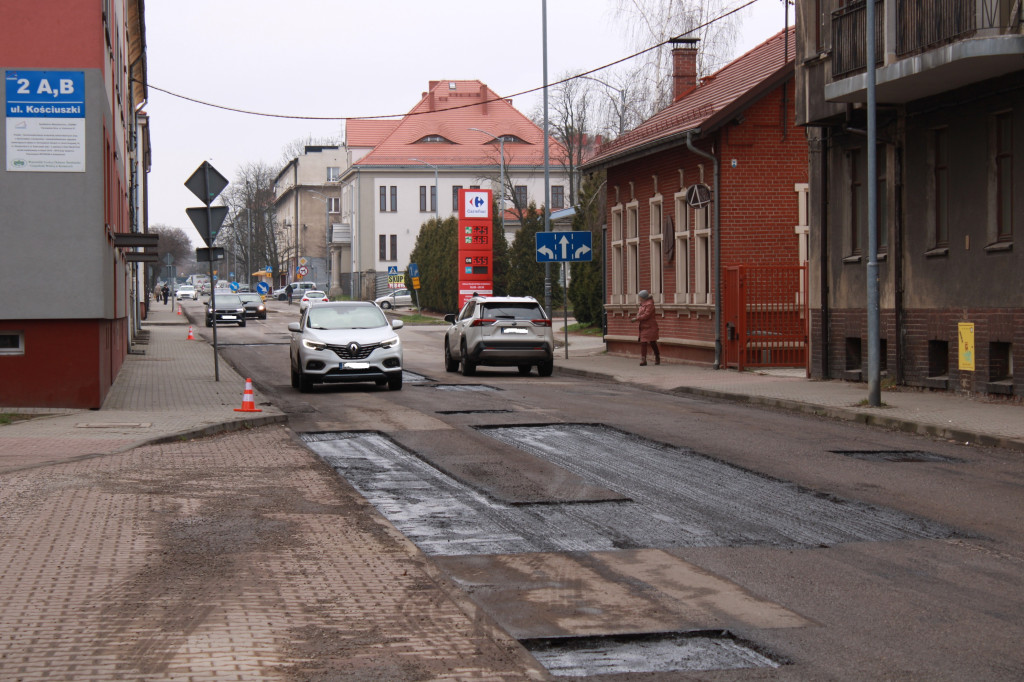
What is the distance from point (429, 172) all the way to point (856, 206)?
75.7 meters

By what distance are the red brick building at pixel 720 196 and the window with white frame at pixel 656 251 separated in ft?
0.08

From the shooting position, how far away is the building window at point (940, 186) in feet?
62.6

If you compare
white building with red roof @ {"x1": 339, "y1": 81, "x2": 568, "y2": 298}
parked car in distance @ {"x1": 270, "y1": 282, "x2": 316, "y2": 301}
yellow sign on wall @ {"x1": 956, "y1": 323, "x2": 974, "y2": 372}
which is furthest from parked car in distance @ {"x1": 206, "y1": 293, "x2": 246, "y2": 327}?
parked car in distance @ {"x1": 270, "y1": 282, "x2": 316, "y2": 301}

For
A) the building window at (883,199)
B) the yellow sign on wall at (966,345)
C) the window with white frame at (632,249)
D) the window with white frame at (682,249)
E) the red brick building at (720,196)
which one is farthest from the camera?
A: the window with white frame at (632,249)

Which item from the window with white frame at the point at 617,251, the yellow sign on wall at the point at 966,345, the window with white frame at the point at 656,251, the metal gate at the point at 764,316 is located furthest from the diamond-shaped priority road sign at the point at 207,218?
the window with white frame at the point at 617,251

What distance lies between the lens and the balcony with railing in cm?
1597

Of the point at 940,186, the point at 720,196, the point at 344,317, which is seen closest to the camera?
the point at 940,186

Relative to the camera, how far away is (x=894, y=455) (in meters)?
12.6

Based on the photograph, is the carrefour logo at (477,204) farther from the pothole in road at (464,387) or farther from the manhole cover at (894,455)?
the manhole cover at (894,455)

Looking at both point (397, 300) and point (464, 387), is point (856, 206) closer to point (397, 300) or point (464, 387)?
point (464, 387)

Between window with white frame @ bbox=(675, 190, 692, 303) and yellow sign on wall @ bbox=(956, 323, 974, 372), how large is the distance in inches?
431

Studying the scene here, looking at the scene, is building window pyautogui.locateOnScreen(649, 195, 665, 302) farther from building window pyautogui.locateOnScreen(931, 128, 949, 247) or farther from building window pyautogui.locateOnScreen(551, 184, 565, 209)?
building window pyautogui.locateOnScreen(551, 184, 565, 209)

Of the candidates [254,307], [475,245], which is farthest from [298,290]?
[475,245]

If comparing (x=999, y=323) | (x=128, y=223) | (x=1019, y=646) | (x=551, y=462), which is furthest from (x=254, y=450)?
(x=128, y=223)
